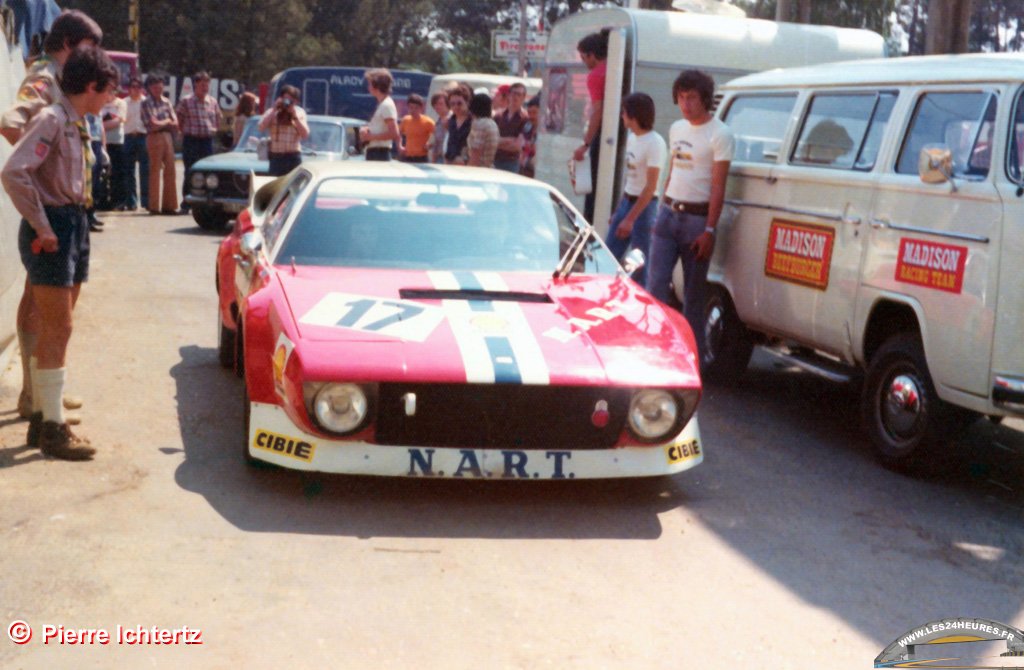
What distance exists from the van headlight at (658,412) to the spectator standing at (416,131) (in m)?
9.94

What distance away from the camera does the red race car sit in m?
5.47

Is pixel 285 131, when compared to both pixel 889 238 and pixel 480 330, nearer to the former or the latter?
pixel 889 238

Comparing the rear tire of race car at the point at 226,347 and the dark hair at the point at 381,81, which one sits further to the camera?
the dark hair at the point at 381,81

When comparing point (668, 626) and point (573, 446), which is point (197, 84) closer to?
point (573, 446)

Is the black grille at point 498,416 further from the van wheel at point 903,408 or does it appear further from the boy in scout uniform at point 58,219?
the van wheel at point 903,408

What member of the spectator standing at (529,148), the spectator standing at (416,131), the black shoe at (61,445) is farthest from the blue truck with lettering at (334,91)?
the black shoe at (61,445)

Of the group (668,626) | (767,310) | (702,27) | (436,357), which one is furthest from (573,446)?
(702,27)

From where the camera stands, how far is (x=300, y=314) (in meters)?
5.83

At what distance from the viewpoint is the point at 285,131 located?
14211 mm

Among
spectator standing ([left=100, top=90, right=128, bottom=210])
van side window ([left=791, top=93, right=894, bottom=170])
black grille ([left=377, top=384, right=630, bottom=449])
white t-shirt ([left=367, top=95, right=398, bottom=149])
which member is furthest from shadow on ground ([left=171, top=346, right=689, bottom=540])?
spectator standing ([left=100, top=90, right=128, bottom=210])

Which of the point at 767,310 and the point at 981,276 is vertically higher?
the point at 981,276

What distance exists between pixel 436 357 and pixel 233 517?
1023 millimetres

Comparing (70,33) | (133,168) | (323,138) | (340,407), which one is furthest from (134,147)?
(340,407)

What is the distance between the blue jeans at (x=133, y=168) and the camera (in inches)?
710
